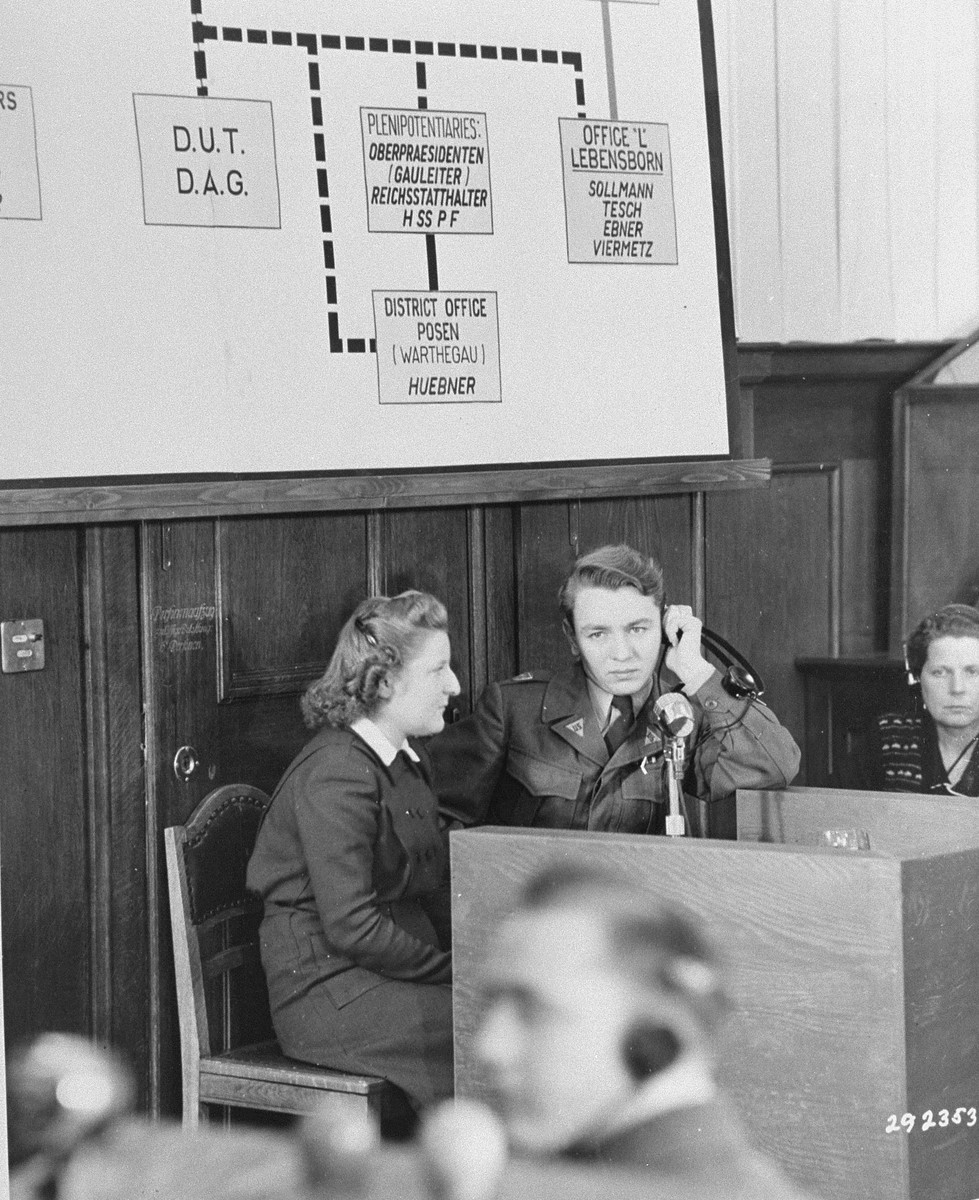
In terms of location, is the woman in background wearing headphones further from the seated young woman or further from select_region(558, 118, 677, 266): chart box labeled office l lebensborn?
the seated young woman

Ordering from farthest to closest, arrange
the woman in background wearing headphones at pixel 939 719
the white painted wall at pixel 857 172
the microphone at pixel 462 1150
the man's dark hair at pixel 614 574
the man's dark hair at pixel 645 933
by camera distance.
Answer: the white painted wall at pixel 857 172 → the woman in background wearing headphones at pixel 939 719 → the man's dark hair at pixel 614 574 → the microphone at pixel 462 1150 → the man's dark hair at pixel 645 933

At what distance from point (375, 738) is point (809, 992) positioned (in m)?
0.93

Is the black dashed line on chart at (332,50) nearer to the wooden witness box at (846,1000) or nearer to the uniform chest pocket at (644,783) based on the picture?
the uniform chest pocket at (644,783)

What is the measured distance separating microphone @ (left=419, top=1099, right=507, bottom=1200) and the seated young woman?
5 cm

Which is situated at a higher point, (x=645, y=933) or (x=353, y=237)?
(x=353, y=237)

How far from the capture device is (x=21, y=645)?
3.00 meters

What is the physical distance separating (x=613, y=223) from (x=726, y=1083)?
5.63ft


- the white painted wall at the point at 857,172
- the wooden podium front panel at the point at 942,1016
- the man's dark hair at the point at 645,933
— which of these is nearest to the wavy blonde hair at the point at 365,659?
the man's dark hair at the point at 645,933

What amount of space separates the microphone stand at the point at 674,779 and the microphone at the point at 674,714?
0.02 m

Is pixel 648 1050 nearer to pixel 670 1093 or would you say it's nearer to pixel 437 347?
pixel 670 1093

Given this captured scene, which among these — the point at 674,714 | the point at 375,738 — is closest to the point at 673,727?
the point at 674,714

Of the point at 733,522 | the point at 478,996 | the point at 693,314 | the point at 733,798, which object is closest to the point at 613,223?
the point at 693,314

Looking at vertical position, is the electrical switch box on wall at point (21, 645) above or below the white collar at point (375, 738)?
above

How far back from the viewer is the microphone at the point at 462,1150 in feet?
9.30
